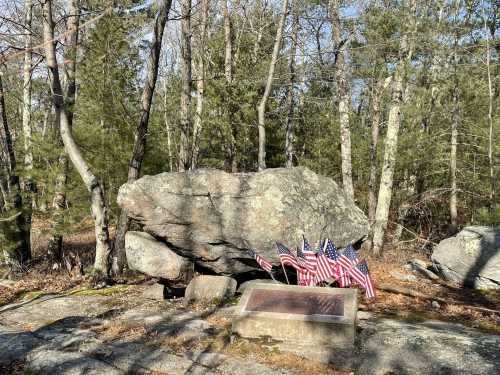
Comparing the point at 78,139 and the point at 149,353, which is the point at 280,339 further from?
the point at 78,139

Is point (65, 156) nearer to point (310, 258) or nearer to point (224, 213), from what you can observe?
point (224, 213)

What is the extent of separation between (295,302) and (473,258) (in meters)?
6.14

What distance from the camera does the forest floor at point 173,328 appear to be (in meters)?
5.95

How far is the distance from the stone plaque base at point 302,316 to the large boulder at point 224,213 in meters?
1.63

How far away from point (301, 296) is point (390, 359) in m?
1.73

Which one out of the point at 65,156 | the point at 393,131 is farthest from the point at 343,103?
the point at 65,156

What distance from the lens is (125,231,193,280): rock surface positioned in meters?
8.72

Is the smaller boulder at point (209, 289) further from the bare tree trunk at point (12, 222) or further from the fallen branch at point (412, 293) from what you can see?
the bare tree trunk at point (12, 222)

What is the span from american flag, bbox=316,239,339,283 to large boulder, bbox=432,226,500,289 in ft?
15.3

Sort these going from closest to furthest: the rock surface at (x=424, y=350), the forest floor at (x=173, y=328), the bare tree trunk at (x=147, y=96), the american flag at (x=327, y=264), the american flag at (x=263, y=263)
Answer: the rock surface at (x=424, y=350)
the forest floor at (x=173, y=328)
the american flag at (x=327, y=264)
the american flag at (x=263, y=263)
the bare tree trunk at (x=147, y=96)

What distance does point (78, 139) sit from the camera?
1287cm

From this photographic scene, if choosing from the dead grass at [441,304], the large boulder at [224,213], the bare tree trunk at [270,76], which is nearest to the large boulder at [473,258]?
the dead grass at [441,304]

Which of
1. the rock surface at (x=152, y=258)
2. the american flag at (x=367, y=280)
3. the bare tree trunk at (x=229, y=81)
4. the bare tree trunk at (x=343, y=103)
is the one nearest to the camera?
the american flag at (x=367, y=280)

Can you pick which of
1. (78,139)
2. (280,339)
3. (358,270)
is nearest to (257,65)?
(78,139)
